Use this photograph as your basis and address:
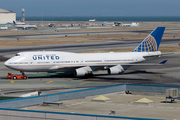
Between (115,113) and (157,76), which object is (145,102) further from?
(157,76)

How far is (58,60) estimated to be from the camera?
217ft

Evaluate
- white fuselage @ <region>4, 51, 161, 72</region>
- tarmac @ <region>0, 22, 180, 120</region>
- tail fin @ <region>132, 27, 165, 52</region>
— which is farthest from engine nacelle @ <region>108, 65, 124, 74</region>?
tail fin @ <region>132, 27, 165, 52</region>

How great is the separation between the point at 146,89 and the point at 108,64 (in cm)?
2495

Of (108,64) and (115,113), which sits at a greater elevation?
(108,64)

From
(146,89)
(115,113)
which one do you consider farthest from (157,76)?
(115,113)

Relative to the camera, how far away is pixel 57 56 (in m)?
66.4

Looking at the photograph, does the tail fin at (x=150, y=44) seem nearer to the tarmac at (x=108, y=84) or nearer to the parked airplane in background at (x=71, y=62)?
the parked airplane in background at (x=71, y=62)

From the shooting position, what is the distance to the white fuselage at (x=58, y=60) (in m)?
64.6

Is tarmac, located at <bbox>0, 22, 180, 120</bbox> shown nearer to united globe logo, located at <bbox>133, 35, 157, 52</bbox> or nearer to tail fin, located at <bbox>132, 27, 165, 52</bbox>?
united globe logo, located at <bbox>133, 35, 157, 52</bbox>

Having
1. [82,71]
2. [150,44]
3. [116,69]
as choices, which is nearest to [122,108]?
[82,71]

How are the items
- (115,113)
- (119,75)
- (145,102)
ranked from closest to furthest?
(115,113) → (145,102) → (119,75)

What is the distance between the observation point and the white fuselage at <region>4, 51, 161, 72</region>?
6456 centimetres

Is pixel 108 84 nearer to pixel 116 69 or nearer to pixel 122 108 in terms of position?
pixel 116 69

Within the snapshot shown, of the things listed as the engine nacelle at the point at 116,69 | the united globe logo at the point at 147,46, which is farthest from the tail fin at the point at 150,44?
the engine nacelle at the point at 116,69
